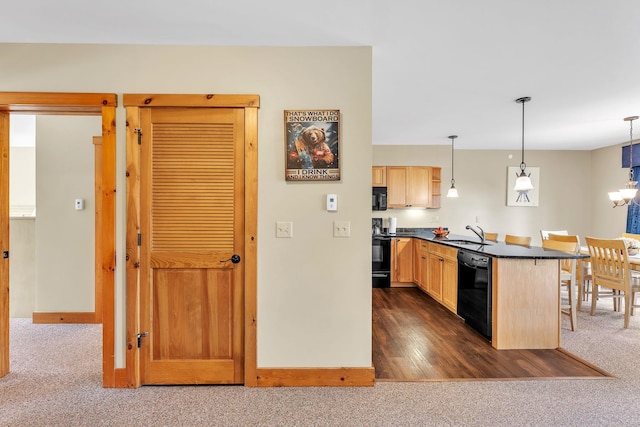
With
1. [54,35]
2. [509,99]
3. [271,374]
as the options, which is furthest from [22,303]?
[509,99]

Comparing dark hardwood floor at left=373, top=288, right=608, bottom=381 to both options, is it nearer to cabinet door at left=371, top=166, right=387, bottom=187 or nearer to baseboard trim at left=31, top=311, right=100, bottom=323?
cabinet door at left=371, top=166, right=387, bottom=187

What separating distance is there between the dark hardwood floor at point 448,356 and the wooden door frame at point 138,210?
1044 mm

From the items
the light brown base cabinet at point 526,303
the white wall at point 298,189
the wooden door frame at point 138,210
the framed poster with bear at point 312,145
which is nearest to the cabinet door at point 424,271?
the light brown base cabinet at point 526,303

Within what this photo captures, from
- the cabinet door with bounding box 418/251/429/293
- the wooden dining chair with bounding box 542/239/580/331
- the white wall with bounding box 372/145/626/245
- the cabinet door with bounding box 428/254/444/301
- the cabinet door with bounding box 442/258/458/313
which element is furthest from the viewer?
the white wall with bounding box 372/145/626/245

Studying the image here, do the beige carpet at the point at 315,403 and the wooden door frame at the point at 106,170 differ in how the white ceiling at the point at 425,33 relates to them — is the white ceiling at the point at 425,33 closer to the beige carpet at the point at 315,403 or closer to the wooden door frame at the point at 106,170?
the wooden door frame at the point at 106,170

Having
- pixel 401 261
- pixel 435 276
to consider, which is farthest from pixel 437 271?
pixel 401 261

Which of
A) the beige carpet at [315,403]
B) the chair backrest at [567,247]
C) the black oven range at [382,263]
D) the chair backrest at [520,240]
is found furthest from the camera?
the black oven range at [382,263]

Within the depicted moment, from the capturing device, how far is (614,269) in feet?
11.7

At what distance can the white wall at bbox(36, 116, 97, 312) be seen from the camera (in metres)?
3.53

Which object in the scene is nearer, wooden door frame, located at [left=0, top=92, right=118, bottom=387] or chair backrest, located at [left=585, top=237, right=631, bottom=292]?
wooden door frame, located at [left=0, top=92, right=118, bottom=387]

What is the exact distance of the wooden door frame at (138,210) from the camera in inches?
90.0

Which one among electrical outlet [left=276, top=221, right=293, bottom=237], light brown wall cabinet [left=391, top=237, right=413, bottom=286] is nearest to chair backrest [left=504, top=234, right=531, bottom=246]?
light brown wall cabinet [left=391, top=237, right=413, bottom=286]

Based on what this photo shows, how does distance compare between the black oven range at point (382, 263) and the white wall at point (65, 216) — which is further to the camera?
the black oven range at point (382, 263)

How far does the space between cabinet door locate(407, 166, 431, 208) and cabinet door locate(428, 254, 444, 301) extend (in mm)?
1537
